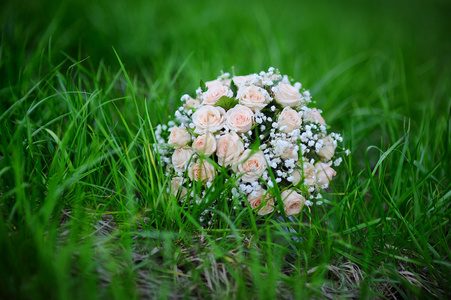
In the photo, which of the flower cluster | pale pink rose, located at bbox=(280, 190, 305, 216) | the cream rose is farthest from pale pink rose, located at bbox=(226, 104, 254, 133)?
pale pink rose, located at bbox=(280, 190, 305, 216)

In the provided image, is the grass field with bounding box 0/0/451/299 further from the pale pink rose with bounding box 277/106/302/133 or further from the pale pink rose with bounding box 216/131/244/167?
the pale pink rose with bounding box 277/106/302/133

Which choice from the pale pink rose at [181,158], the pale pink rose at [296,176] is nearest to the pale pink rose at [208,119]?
the pale pink rose at [181,158]

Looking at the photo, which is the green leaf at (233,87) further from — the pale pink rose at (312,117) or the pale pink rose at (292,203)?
the pale pink rose at (292,203)

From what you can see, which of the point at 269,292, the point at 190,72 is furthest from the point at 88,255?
the point at 190,72

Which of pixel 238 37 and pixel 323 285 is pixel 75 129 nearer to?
pixel 323 285

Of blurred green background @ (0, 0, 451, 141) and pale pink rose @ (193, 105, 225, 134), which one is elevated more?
blurred green background @ (0, 0, 451, 141)
